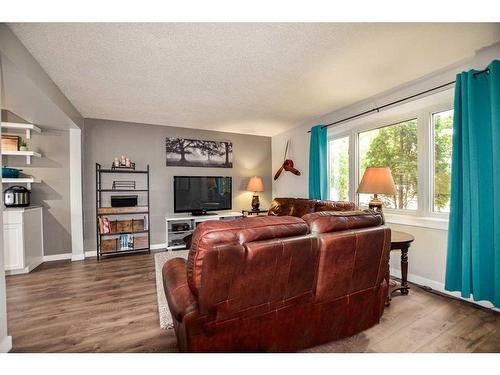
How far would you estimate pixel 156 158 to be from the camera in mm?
4293

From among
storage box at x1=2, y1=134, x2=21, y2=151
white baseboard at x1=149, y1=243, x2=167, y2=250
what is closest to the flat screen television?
white baseboard at x1=149, y1=243, x2=167, y2=250

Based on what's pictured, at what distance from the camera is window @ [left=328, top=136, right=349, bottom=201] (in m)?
3.64

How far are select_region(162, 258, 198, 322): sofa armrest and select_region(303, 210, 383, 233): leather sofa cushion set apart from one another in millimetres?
786

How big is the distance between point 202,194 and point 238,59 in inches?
114

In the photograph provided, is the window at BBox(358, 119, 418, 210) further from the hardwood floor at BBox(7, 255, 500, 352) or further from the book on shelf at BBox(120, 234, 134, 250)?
the book on shelf at BBox(120, 234, 134, 250)

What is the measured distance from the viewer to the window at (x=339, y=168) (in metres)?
3.64

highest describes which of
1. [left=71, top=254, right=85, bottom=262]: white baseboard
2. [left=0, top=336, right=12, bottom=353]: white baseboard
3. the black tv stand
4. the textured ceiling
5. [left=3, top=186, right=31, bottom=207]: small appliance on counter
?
the textured ceiling

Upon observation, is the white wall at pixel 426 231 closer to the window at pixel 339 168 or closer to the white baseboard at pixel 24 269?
the window at pixel 339 168

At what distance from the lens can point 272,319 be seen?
1240 millimetres

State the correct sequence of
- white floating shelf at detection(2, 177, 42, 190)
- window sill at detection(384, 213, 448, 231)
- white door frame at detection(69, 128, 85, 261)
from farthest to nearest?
1. white door frame at detection(69, 128, 85, 261)
2. white floating shelf at detection(2, 177, 42, 190)
3. window sill at detection(384, 213, 448, 231)

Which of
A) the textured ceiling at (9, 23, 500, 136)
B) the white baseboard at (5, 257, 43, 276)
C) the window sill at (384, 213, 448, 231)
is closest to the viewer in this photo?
the textured ceiling at (9, 23, 500, 136)

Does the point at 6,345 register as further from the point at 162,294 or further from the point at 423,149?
the point at 423,149
